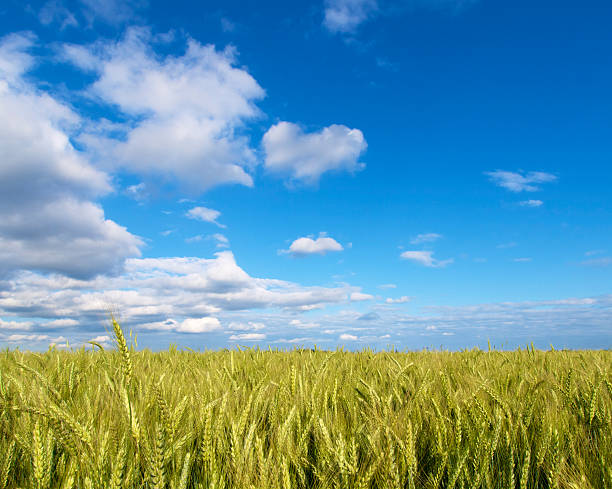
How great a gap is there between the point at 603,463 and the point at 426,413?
2.20ft

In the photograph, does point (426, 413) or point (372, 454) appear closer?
point (372, 454)

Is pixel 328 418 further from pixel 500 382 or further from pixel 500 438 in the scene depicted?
pixel 500 382

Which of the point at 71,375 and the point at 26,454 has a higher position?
the point at 71,375

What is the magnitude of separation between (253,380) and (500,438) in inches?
62.4

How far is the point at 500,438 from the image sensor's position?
160 cm

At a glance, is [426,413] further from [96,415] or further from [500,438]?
[96,415]

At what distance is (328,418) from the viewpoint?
5.74ft

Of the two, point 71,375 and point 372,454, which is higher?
point 71,375

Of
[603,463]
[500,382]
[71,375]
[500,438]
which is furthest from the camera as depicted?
[500,382]

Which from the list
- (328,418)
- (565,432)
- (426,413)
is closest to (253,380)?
(328,418)

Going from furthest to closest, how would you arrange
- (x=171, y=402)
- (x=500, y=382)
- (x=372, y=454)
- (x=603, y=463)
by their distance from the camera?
(x=500, y=382), (x=171, y=402), (x=372, y=454), (x=603, y=463)

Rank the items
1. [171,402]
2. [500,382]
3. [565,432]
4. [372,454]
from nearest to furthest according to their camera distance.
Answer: [372,454]
[565,432]
[171,402]
[500,382]

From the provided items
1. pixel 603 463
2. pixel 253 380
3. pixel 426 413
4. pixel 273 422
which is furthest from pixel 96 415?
pixel 603 463

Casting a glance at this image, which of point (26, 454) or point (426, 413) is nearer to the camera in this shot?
point (26, 454)
